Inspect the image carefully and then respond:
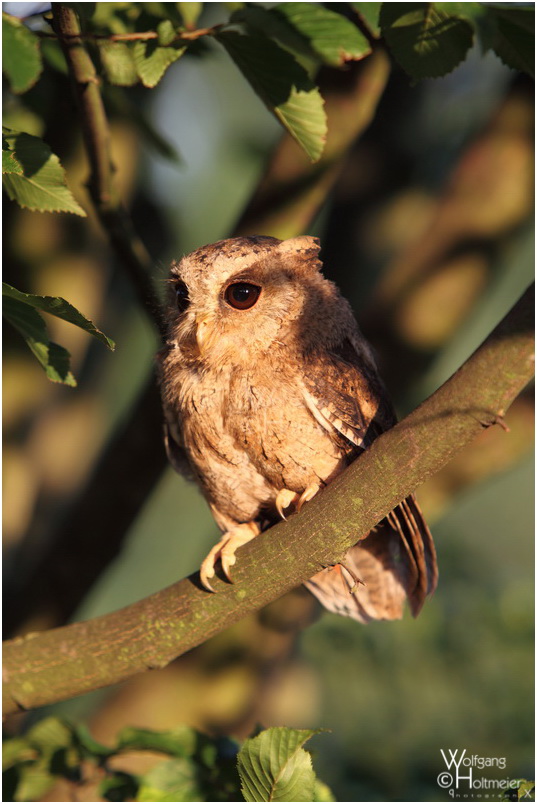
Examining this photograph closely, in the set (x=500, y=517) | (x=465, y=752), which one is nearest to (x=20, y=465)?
(x=465, y=752)

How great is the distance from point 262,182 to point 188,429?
0.98m

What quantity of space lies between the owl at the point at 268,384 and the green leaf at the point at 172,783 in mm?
451

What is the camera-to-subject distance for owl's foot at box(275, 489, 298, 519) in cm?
191

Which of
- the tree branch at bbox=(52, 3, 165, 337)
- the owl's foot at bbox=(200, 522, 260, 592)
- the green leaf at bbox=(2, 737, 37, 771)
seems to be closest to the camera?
the tree branch at bbox=(52, 3, 165, 337)

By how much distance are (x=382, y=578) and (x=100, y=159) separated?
1.41 metres

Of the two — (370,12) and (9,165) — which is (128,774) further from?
(370,12)

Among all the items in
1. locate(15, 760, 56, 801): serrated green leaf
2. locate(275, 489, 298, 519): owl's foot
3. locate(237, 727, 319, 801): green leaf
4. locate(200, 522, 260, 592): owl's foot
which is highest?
locate(275, 489, 298, 519): owl's foot

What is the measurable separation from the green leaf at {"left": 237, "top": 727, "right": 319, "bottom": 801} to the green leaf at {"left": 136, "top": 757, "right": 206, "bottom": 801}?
40cm

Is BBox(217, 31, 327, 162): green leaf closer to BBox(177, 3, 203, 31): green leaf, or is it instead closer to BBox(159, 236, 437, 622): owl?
BBox(177, 3, 203, 31): green leaf

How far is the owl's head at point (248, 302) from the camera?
6.28 feet

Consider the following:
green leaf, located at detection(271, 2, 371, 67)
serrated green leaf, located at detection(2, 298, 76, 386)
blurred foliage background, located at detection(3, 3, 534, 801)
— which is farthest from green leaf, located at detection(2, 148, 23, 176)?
blurred foliage background, located at detection(3, 3, 534, 801)

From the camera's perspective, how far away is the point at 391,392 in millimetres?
2824

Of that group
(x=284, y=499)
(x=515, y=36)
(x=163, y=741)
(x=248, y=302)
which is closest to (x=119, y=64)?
(x=248, y=302)

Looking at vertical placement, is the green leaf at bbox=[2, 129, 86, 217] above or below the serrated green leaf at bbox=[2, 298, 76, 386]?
above
